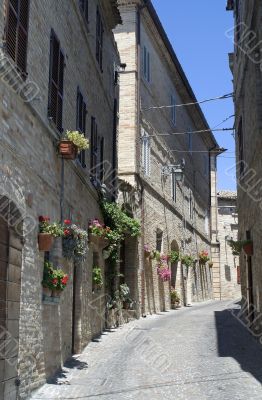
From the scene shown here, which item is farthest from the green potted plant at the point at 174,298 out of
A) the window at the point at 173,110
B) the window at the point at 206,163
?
the window at the point at 206,163

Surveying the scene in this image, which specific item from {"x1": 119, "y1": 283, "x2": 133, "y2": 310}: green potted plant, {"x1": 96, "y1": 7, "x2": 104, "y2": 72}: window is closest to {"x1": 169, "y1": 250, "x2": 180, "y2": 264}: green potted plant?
{"x1": 119, "y1": 283, "x2": 133, "y2": 310}: green potted plant

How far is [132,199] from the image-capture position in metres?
17.7

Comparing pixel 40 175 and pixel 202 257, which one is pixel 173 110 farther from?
pixel 40 175

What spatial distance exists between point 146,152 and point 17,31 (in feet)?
42.0

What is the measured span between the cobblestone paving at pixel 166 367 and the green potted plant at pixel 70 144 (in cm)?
377

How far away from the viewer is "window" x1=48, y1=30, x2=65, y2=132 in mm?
9320

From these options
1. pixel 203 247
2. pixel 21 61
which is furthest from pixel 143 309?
pixel 203 247

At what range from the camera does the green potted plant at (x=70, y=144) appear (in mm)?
9500

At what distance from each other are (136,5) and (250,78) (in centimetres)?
781

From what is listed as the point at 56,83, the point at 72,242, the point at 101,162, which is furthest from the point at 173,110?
the point at 72,242

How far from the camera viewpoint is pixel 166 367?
31.9ft

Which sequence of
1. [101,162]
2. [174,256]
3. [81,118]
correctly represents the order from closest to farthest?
1. [81,118]
2. [101,162]
3. [174,256]

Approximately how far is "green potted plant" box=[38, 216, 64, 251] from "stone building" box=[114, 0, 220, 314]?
8469 millimetres

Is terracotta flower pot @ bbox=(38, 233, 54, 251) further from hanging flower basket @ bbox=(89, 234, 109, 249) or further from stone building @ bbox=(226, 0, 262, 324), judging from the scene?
stone building @ bbox=(226, 0, 262, 324)
